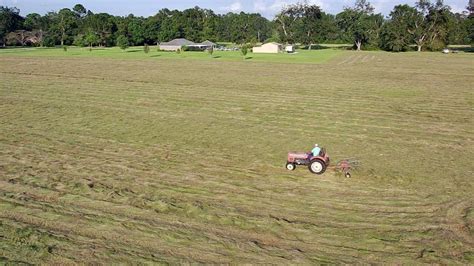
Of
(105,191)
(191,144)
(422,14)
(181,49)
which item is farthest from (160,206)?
(422,14)

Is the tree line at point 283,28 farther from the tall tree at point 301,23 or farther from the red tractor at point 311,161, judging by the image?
the red tractor at point 311,161

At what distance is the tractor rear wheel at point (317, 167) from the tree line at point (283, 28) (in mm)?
94238

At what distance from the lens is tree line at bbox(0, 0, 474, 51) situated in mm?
108188

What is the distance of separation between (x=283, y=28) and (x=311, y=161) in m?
122

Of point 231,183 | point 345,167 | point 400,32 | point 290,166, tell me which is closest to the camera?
point 231,183

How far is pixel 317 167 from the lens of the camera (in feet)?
50.3

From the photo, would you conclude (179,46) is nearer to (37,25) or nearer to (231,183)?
(37,25)

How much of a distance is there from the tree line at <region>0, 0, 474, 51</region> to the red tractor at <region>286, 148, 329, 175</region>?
93.6 meters

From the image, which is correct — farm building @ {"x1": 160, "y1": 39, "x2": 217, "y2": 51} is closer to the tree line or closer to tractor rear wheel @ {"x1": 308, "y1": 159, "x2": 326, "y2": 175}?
the tree line

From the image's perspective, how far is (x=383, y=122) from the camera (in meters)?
24.0

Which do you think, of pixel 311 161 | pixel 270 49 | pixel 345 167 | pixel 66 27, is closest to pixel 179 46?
pixel 270 49

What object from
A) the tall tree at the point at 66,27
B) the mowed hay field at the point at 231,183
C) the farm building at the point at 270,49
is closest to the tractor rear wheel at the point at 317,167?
the mowed hay field at the point at 231,183

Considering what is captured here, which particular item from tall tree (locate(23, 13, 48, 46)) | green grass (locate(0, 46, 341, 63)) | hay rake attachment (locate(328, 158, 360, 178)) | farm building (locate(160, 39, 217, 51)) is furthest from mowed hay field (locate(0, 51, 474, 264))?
tall tree (locate(23, 13, 48, 46))

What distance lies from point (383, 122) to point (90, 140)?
14712 millimetres
